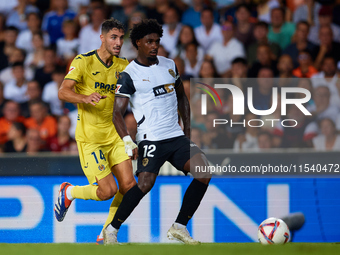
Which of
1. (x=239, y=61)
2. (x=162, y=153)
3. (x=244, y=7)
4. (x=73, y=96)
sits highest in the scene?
(x=244, y=7)

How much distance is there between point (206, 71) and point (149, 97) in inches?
128

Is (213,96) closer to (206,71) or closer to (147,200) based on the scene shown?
(206,71)

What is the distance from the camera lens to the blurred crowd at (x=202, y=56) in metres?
7.34

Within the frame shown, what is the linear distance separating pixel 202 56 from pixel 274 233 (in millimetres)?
4306

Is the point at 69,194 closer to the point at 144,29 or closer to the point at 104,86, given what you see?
the point at 104,86

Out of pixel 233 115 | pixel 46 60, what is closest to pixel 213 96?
pixel 233 115

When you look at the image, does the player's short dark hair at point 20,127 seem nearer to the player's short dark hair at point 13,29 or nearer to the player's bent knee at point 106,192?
the player's short dark hair at point 13,29

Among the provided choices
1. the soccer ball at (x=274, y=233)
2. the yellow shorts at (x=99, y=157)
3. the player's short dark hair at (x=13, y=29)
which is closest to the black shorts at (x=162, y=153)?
the yellow shorts at (x=99, y=157)

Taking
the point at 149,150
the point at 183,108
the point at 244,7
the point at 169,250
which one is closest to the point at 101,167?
the point at 149,150

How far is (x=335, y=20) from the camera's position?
8.90m

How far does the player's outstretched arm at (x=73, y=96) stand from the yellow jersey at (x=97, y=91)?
199 mm

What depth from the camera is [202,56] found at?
28.3ft

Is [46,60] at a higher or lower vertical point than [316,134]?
higher

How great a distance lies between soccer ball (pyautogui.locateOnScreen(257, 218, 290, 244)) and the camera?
4984mm
